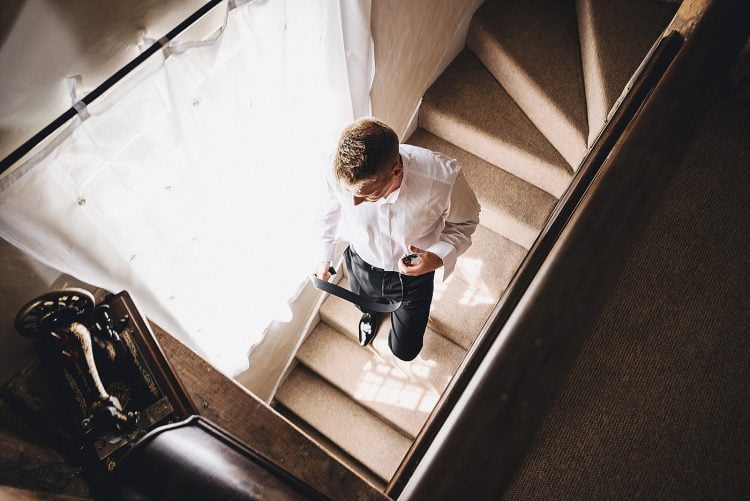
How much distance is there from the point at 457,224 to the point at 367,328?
1.20 m

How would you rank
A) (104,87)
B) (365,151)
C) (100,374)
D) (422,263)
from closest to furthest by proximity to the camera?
1. (104,87)
2. (100,374)
3. (365,151)
4. (422,263)

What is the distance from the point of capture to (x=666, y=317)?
1062 millimetres

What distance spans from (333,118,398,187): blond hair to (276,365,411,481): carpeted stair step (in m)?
2.18

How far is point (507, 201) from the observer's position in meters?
2.67

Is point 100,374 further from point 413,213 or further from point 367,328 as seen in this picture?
point 367,328

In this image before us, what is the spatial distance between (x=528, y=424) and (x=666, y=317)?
811mm

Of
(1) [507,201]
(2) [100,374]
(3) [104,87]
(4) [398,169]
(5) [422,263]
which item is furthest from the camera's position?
(1) [507,201]

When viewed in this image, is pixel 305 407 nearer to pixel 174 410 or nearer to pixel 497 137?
pixel 174 410

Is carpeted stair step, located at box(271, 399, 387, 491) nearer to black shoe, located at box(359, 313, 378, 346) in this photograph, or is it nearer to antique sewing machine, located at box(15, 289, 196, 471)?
black shoe, located at box(359, 313, 378, 346)

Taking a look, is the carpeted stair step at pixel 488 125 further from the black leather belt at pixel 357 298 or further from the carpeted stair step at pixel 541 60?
the black leather belt at pixel 357 298

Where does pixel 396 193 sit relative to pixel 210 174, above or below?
below

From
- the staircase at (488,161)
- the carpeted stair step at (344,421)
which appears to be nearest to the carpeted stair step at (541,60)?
the staircase at (488,161)

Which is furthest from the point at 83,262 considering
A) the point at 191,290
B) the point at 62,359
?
the point at 191,290

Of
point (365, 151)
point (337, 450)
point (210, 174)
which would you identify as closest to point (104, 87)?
point (210, 174)
